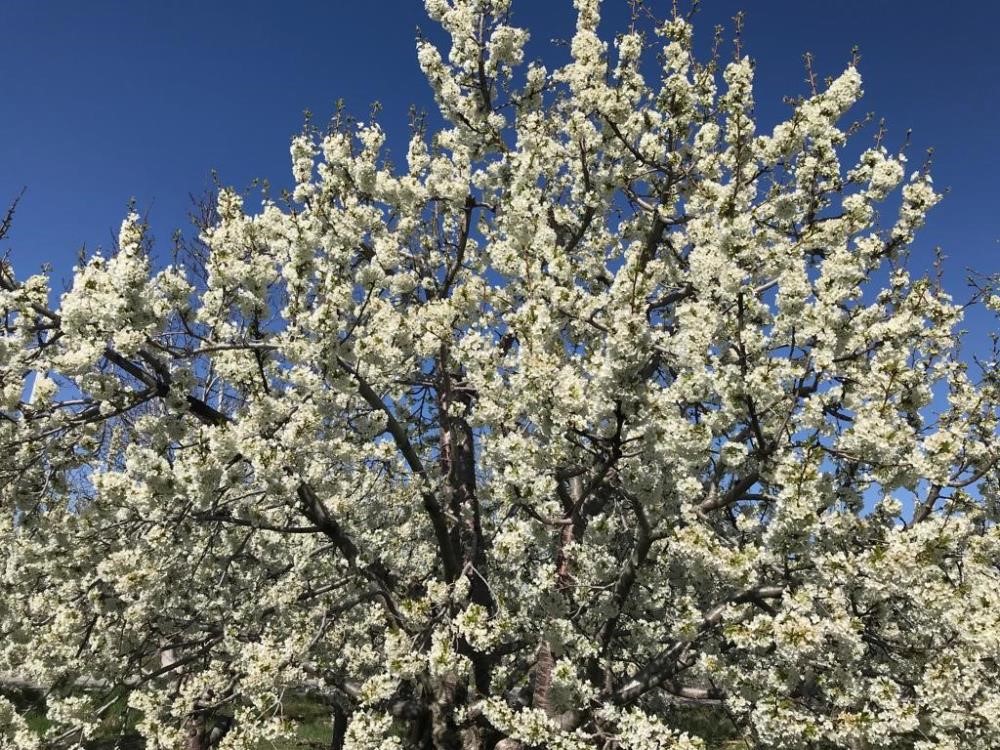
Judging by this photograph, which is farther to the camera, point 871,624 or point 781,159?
point 781,159

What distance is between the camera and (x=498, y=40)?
359 inches

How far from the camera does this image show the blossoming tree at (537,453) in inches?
225

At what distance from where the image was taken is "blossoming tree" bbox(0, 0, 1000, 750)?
5703 mm

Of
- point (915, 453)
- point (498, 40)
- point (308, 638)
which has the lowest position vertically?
point (308, 638)

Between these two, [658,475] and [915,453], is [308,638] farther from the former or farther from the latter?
[915,453]

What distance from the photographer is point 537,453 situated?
21.3 ft

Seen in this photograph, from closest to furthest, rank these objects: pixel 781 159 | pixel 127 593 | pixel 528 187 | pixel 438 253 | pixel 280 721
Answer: pixel 280 721, pixel 127 593, pixel 781 159, pixel 528 187, pixel 438 253

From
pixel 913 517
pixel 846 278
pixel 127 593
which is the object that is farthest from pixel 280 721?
pixel 913 517

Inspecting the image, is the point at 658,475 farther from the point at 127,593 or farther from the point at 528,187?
the point at 127,593

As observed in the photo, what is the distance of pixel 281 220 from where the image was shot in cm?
806

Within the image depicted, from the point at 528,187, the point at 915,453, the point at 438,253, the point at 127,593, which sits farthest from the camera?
the point at 438,253

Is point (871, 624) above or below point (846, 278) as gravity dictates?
below

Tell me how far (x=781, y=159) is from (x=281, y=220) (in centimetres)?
623

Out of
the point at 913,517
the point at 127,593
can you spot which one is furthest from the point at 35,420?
the point at 913,517
